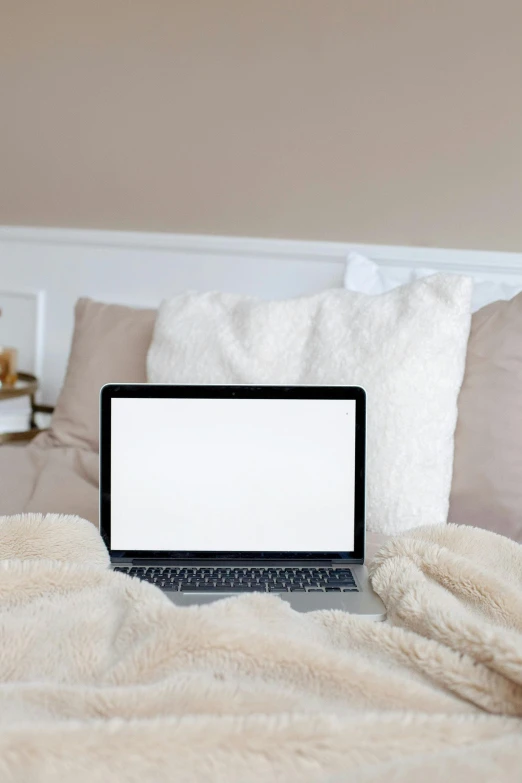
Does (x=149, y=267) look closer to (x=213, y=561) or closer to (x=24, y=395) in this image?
(x=24, y=395)

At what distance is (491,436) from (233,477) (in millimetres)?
423

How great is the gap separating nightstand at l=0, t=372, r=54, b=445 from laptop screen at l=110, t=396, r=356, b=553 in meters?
0.87

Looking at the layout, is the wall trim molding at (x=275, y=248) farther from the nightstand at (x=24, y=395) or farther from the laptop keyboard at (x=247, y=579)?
the laptop keyboard at (x=247, y=579)

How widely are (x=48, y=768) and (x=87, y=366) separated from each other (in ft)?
3.73

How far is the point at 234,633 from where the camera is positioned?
1.94ft

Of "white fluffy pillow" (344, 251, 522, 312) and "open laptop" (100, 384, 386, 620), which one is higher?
"white fluffy pillow" (344, 251, 522, 312)

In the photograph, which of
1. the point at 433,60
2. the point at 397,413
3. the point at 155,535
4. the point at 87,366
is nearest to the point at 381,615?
the point at 155,535

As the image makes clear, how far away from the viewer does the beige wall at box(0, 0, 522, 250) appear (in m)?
1.58

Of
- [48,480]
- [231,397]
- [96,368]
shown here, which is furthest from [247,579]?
[96,368]

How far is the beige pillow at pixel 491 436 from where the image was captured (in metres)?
1.22

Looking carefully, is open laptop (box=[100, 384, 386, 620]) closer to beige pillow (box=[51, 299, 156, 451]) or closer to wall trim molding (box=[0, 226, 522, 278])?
beige pillow (box=[51, 299, 156, 451])

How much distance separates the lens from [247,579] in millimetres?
975

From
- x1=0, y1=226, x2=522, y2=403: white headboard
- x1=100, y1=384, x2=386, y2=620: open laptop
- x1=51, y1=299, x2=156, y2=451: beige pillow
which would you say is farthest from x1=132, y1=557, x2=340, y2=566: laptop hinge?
x1=0, y1=226, x2=522, y2=403: white headboard

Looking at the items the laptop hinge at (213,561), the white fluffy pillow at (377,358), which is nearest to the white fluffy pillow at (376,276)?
the white fluffy pillow at (377,358)
